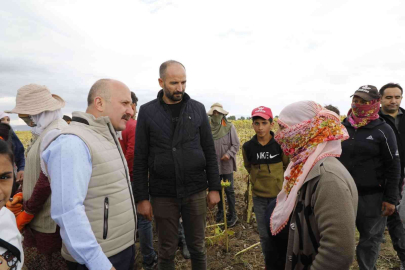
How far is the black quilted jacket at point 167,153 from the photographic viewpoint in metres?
2.40

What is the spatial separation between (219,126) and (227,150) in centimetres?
53

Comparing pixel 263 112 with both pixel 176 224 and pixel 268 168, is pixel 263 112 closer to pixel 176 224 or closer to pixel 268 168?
pixel 268 168

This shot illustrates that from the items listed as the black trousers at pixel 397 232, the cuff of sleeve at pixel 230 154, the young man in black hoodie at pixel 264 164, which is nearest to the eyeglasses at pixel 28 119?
the young man in black hoodie at pixel 264 164

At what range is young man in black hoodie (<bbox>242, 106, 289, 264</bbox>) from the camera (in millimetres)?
2937

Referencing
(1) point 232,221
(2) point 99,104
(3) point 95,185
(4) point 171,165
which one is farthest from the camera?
(1) point 232,221

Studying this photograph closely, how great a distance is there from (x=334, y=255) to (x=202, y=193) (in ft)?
5.06

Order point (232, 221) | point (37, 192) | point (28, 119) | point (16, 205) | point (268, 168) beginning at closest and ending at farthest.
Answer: point (37, 192)
point (16, 205)
point (28, 119)
point (268, 168)
point (232, 221)

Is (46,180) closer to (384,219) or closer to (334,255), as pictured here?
(334,255)

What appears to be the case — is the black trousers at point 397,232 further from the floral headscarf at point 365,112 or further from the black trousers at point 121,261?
the black trousers at point 121,261

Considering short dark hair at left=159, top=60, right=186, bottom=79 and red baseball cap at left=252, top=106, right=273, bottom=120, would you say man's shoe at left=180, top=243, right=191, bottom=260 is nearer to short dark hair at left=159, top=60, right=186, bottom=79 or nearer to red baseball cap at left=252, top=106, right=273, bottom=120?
red baseball cap at left=252, top=106, right=273, bottom=120

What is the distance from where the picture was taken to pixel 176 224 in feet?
8.27

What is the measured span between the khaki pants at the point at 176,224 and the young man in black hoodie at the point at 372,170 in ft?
6.06

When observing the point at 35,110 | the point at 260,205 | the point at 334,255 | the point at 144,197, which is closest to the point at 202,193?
the point at 144,197

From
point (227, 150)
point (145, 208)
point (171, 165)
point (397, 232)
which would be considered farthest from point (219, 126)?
point (397, 232)
